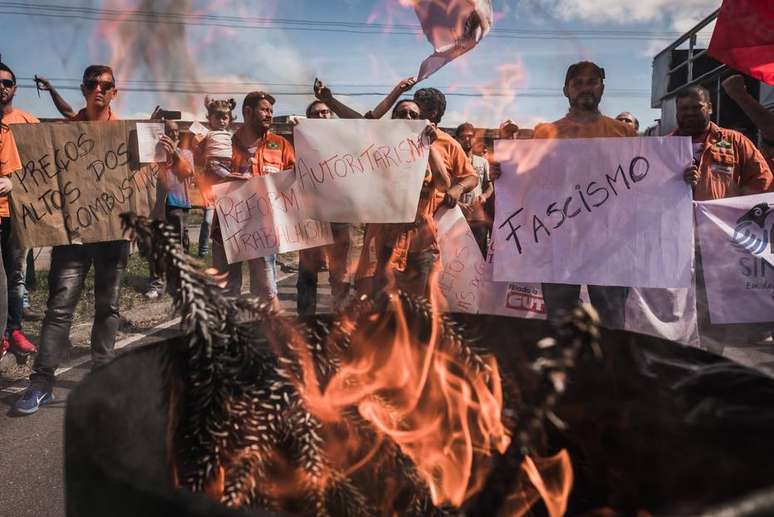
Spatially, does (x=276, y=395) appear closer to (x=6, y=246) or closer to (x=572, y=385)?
(x=572, y=385)

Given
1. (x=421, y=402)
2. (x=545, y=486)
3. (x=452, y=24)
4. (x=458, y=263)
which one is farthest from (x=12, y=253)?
(x=545, y=486)

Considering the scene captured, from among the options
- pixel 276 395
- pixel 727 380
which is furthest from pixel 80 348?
pixel 727 380

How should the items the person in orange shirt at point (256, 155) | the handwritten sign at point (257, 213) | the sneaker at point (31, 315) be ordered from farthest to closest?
the sneaker at point (31, 315), the person in orange shirt at point (256, 155), the handwritten sign at point (257, 213)

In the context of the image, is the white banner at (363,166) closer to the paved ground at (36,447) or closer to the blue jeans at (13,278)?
the paved ground at (36,447)

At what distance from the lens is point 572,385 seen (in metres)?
1.55

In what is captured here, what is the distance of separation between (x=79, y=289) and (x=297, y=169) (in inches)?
61.8

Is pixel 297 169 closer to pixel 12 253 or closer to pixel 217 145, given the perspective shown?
pixel 217 145

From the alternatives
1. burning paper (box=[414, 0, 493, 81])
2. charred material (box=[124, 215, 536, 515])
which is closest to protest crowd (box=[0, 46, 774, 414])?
burning paper (box=[414, 0, 493, 81])

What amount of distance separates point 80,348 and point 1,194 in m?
Answer: 1.75

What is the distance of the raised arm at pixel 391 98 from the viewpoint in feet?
12.1

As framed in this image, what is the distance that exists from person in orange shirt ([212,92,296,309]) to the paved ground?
4.32ft

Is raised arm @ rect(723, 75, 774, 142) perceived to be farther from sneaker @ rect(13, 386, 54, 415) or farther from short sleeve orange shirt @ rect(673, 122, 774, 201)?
sneaker @ rect(13, 386, 54, 415)

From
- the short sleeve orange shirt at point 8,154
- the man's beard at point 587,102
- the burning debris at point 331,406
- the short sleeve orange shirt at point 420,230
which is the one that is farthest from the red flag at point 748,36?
the short sleeve orange shirt at point 8,154

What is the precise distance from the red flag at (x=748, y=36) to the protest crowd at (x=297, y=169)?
0.28 metres
